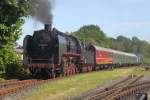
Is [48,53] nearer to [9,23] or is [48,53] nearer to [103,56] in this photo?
[9,23]

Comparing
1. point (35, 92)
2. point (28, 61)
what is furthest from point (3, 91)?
point (28, 61)

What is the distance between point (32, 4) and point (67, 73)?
6.74m

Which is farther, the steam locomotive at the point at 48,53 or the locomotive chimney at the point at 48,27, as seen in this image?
the locomotive chimney at the point at 48,27

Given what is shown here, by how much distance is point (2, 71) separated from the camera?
32.2m

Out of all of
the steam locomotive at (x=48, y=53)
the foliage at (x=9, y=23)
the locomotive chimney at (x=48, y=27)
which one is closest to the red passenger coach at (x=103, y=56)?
the steam locomotive at (x=48, y=53)

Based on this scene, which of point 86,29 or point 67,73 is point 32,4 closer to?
point 67,73

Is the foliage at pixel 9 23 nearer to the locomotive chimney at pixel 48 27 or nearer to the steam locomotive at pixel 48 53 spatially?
the steam locomotive at pixel 48 53

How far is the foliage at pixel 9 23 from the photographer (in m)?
30.3

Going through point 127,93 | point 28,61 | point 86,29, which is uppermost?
point 86,29

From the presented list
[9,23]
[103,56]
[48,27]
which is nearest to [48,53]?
[48,27]

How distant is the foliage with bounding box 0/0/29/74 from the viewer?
30312 millimetres

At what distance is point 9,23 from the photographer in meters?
31.5

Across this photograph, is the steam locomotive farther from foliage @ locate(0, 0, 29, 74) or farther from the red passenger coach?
the red passenger coach

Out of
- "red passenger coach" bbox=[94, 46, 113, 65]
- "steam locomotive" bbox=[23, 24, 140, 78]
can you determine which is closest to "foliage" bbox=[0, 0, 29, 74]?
"steam locomotive" bbox=[23, 24, 140, 78]
